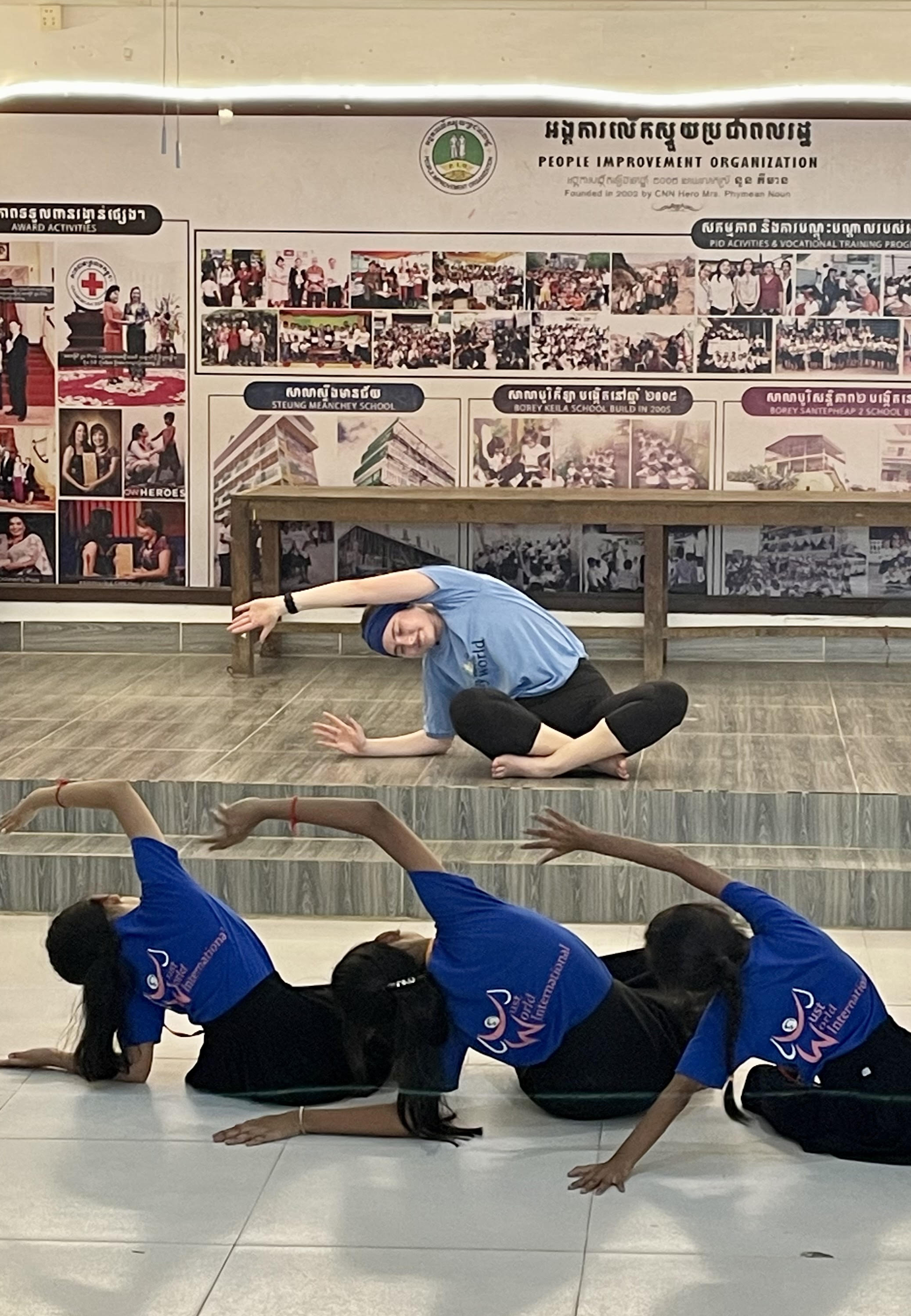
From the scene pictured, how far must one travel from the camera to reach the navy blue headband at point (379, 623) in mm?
3252

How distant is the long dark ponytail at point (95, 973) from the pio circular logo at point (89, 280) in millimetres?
2521

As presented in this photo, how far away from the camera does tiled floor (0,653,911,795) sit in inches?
129

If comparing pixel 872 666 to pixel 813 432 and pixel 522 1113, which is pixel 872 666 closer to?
pixel 813 432

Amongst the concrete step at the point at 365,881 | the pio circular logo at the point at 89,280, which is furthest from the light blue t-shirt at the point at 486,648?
the pio circular logo at the point at 89,280

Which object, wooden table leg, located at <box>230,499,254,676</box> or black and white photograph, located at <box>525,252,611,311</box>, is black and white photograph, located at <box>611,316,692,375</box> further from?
wooden table leg, located at <box>230,499,254,676</box>

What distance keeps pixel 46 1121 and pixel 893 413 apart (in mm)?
3062

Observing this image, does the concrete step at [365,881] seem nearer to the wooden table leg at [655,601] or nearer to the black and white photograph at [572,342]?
the wooden table leg at [655,601]

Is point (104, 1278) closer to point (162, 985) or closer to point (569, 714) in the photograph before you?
point (162, 985)

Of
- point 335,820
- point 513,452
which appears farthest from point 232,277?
point 335,820

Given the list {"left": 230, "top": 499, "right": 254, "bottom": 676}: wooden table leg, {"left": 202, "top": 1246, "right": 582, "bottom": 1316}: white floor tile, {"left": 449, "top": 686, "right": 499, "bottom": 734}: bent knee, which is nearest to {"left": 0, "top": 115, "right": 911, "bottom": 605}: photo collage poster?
{"left": 230, "top": 499, "right": 254, "bottom": 676}: wooden table leg

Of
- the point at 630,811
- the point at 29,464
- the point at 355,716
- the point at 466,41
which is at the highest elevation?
the point at 466,41

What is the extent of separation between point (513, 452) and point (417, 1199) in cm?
281

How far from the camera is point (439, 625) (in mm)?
3234

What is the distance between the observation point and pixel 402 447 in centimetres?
469
